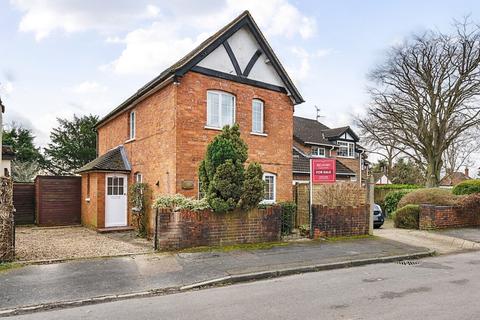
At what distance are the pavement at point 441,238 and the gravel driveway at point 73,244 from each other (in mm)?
8717

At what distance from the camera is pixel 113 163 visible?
53.5 feet

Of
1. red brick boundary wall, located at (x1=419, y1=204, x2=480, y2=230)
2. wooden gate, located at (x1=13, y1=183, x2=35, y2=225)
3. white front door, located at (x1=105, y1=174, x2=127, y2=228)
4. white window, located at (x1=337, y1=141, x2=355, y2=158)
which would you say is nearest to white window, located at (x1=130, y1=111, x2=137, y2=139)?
white front door, located at (x1=105, y1=174, x2=127, y2=228)

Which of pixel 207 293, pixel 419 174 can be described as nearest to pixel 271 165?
pixel 207 293

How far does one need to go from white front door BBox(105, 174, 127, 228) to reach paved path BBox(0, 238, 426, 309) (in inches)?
267

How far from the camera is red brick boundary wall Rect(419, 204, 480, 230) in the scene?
610 inches

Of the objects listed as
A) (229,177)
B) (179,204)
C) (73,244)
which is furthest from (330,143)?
(73,244)

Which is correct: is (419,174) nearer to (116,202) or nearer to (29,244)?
(116,202)

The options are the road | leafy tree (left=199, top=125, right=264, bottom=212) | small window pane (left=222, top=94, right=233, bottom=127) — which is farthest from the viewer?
small window pane (left=222, top=94, right=233, bottom=127)

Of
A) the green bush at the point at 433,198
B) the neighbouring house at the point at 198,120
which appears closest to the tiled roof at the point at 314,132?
the green bush at the point at 433,198

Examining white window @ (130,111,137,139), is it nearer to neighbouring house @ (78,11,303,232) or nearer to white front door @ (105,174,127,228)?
neighbouring house @ (78,11,303,232)

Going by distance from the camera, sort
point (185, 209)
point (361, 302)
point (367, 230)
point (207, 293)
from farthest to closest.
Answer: point (367, 230)
point (185, 209)
point (207, 293)
point (361, 302)

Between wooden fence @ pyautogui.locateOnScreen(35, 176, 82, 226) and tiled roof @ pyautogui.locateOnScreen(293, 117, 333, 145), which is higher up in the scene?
tiled roof @ pyautogui.locateOnScreen(293, 117, 333, 145)

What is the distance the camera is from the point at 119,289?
22.7ft

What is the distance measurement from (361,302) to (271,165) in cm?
925
